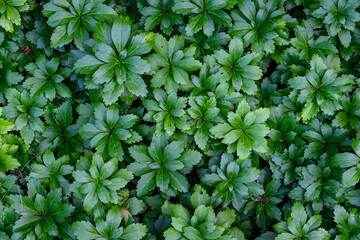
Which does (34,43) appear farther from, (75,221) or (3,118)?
(75,221)

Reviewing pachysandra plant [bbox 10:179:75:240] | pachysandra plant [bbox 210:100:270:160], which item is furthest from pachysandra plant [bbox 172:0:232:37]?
pachysandra plant [bbox 10:179:75:240]

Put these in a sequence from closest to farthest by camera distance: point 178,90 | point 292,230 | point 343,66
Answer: point 292,230, point 178,90, point 343,66

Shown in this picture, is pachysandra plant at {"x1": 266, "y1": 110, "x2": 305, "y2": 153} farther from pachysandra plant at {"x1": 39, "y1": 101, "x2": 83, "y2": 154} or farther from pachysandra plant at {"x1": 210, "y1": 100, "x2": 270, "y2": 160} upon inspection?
pachysandra plant at {"x1": 39, "y1": 101, "x2": 83, "y2": 154}

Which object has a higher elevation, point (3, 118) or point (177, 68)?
point (177, 68)

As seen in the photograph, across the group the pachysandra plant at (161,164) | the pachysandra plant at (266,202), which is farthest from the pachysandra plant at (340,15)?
the pachysandra plant at (161,164)

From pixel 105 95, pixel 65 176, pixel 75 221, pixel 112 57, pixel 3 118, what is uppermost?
pixel 112 57

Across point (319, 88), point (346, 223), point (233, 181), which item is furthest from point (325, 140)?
point (233, 181)

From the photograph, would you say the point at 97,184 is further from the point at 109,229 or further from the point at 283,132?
the point at 283,132

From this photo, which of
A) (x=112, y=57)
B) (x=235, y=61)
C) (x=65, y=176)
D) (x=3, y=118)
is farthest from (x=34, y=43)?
(x=235, y=61)
